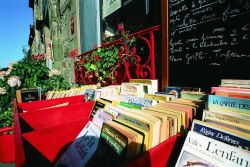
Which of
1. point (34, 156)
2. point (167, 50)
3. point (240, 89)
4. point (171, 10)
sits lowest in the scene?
point (34, 156)

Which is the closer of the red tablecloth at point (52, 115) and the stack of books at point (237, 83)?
the stack of books at point (237, 83)

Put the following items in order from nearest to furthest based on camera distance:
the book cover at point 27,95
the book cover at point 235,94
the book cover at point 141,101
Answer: the book cover at point 235,94 → the book cover at point 141,101 → the book cover at point 27,95

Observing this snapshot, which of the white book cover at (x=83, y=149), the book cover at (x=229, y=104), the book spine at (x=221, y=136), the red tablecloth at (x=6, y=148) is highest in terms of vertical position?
the book cover at (x=229, y=104)

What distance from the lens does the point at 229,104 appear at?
1.17 meters

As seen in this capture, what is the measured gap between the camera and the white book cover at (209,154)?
86 cm

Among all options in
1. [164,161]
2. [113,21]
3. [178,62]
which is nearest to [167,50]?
[178,62]

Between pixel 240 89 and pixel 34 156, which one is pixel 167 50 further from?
pixel 34 156

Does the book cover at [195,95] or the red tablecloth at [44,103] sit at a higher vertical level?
the book cover at [195,95]

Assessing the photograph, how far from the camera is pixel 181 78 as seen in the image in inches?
84.2

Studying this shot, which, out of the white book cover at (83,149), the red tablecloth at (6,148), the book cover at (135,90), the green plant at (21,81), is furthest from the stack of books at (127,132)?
the green plant at (21,81)

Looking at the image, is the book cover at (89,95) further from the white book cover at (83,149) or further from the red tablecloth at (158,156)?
the red tablecloth at (158,156)

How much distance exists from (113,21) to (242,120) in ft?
10.5

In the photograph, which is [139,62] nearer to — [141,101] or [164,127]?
[141,101]

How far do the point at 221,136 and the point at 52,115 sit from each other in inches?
60.0
